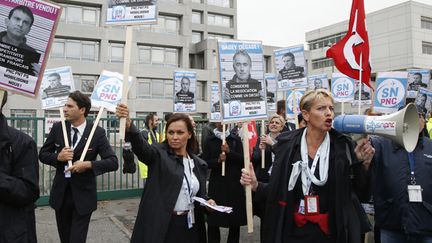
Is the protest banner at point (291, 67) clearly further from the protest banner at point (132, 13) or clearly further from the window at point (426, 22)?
the window at point (426, 22)

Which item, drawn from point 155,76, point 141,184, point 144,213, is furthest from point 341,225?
point 155,76

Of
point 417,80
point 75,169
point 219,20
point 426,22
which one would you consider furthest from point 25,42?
point 426,22

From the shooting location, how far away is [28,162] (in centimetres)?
279

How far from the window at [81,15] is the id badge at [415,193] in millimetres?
39864

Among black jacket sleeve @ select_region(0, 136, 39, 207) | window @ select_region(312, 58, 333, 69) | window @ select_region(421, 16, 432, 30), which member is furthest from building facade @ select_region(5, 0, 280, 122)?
black jacket sleeve @ select_region(0, 136, 39, 207)

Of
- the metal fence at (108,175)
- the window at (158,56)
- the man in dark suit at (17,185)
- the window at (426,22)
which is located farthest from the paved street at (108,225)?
the window at (426,22)

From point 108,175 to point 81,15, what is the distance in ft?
112

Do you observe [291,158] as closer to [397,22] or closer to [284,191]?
[284,191]

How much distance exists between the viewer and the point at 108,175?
920 cm

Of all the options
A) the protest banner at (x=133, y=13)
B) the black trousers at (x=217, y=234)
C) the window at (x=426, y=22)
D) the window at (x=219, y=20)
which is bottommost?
the black trousers at (x=217, y=234)

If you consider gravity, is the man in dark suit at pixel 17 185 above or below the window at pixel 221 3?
below

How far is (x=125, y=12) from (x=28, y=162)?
5.60 feet

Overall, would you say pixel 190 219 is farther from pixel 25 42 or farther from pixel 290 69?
pixel 290 69

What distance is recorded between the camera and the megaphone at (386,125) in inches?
103
